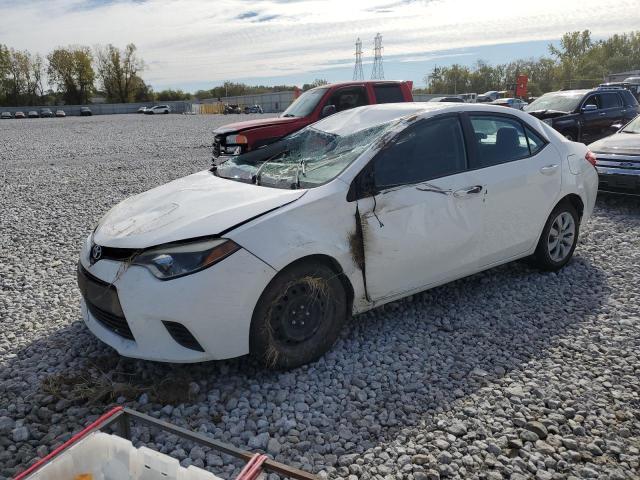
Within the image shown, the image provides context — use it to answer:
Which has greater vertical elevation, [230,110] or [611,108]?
[230,110]

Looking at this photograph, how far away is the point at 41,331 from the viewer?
4129 millimetres

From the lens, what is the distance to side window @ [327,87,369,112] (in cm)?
1075

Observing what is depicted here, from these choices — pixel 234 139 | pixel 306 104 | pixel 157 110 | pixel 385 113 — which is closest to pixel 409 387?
pixel 385 113

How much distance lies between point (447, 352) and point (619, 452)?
122 centimetres

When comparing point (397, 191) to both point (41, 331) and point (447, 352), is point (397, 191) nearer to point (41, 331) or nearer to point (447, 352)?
point (447, 352)

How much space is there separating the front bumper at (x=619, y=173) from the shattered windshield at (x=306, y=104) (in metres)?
5.38

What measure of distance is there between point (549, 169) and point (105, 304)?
12.4ft

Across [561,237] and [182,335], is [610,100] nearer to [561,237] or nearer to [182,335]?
[561,237]

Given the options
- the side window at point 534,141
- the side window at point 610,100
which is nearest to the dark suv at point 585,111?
the side window at point 610,100

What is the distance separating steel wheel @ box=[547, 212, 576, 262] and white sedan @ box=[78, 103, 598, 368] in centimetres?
3

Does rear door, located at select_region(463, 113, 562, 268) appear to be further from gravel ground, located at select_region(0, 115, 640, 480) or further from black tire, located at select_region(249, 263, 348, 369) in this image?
black tire, located at select_region(249, 263, 348, 369)

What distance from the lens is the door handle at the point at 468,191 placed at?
4.03 meters

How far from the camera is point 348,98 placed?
1080cm

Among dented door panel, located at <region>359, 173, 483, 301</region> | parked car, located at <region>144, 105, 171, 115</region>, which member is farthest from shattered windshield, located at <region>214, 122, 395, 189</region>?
parked car, located at <region>144, 105, 171, 115</region>
